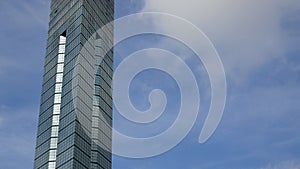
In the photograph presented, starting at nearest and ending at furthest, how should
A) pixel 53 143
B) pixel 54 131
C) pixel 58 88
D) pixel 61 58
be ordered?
1. pixel 53 143
2. pixel 54 131
3. pixel 58 88
4. pixel 61 58

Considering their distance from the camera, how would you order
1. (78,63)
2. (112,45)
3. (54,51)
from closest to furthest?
(78,63) → (54,51) → (112,45)

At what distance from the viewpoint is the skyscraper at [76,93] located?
139 metres

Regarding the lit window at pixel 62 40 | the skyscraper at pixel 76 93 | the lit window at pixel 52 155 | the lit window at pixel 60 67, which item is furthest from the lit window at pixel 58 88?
the lit window at pixel 52 155

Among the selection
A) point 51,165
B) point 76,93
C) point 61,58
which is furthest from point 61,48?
point 51,165

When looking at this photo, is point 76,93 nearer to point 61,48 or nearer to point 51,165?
point 61,48

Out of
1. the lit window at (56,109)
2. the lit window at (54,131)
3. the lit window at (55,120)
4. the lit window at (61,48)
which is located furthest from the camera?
the lit window at (61,48)

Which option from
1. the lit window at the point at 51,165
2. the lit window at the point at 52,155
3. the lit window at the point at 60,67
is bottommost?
the lit window at the point at 51,165

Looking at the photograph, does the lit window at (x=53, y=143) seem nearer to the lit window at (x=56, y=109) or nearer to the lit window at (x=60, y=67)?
the lit window at (x=56, y=109)

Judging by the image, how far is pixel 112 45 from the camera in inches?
6683

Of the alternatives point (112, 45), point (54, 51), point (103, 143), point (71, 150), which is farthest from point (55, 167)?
point (112, 45)

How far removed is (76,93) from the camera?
5630 inches

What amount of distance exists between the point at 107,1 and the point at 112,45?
57.7ft

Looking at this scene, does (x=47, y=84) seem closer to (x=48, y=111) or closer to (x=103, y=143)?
(x=48, y=111)

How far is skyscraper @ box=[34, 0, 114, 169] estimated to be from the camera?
139125mm
